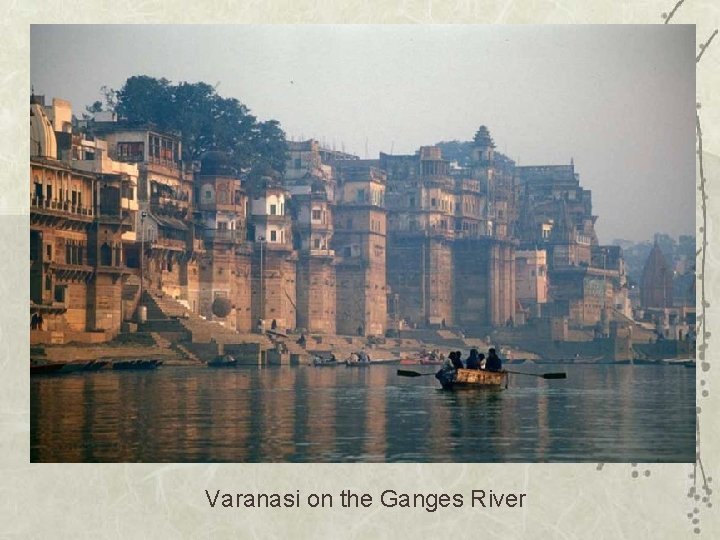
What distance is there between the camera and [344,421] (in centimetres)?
1688

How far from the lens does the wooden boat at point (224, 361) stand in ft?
104

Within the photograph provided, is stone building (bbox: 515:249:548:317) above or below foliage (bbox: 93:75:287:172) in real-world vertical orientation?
below

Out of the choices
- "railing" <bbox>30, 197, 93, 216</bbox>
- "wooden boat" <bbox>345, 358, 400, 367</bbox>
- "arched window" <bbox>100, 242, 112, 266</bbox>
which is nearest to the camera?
"railing" <bbox>30, 197, 93, 216</bbox>

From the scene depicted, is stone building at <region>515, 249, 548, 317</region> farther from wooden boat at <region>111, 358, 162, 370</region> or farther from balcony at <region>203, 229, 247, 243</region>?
wooden boat at <region>111, 358, 162, 370</region>

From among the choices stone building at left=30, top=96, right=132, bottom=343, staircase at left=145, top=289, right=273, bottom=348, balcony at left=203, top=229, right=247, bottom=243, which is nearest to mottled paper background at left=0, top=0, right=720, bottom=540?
stone building at left=30, top=96, right=132, bottom=343

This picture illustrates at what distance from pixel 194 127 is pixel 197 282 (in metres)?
3.54

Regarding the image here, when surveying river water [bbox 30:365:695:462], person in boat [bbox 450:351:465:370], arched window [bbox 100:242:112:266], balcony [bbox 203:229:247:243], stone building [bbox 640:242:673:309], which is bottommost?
river water [bbox 30:365:695:462]

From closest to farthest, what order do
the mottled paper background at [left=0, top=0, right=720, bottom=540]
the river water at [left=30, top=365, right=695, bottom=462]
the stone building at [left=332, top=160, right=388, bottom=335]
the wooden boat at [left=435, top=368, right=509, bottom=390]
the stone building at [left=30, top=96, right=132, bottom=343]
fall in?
1. the mottled paper background at [left=0, top=0, right=720, bottom=540]
2. the river water at [left=30, top=365, right=695, bottom=462]
3. the wooden boat at [left=435, top=368, right=509, bottom=390]
4. the stone building at [left=30, top=96, right=132, bottom=343]
5. the stone building at [left=332, top=160, right=388, bottom=335]

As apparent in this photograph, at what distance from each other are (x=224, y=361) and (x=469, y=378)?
34.6 feet

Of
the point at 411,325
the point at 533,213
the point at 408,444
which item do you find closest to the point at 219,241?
the point at 411,325

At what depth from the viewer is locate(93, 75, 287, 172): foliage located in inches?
1267

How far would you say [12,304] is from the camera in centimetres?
993

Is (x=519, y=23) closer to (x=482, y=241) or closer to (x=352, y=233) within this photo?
(x=352, y=233)

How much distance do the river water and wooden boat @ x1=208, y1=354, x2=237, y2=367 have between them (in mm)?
3741
